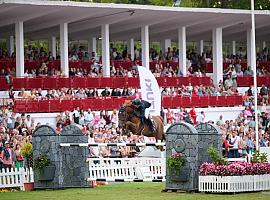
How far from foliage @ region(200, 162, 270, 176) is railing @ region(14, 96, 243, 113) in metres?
19.1

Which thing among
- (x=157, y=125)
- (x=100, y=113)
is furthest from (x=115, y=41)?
(x=157, y=125)

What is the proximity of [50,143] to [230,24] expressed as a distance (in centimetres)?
3344

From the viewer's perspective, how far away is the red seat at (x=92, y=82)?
2030 inches

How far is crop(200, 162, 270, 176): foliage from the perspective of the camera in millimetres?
27000

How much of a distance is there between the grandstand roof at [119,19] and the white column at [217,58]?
537 mm

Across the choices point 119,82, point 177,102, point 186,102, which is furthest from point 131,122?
point 186,102

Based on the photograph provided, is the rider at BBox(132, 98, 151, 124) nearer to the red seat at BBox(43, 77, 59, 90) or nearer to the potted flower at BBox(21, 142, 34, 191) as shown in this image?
the potted flower at BBox(21, 142, 34, 191)

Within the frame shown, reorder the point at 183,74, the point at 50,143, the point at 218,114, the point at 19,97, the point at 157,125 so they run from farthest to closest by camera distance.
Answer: the point at 183,74, the point at 218,114, the point at 19,97, the point at 157,125, the point at 50,143

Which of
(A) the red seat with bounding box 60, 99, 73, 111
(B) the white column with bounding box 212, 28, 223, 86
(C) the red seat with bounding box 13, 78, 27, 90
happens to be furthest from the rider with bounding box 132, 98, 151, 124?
(B) the white column with bounding box 212, 28, 223, 86

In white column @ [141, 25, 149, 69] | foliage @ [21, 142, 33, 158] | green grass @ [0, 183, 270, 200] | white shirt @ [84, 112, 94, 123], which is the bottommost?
green grass @ [0, 183, 270, 200]

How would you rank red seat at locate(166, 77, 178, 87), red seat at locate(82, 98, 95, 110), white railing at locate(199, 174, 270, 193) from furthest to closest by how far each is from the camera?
red seat at locate(166, 77, 178, 87)
red seat at locate(82, 98, 95, 110)
white railing at locate(199, 174, 270, 193)

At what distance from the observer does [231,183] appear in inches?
1062

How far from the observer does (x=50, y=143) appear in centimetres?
2998

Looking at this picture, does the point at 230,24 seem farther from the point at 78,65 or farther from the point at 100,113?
the point at 100,113
